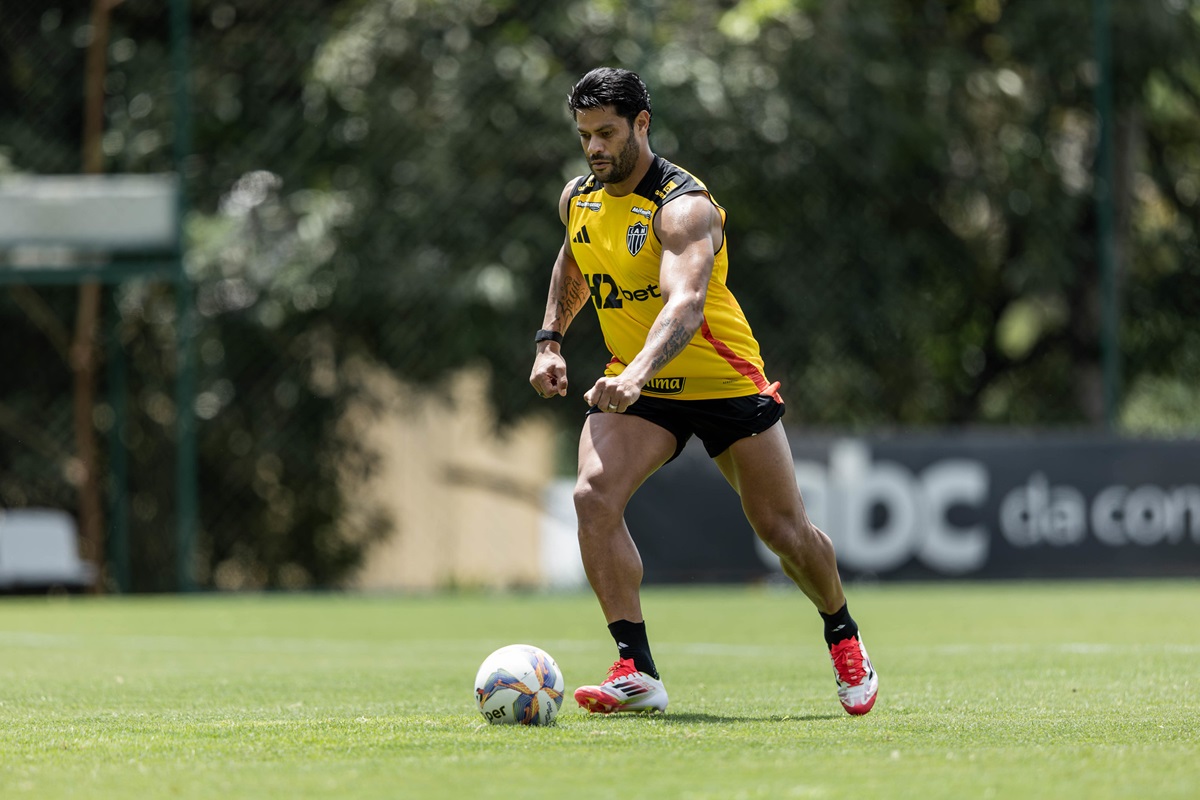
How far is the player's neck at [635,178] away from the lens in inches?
240

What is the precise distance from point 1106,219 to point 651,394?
38.7 ft

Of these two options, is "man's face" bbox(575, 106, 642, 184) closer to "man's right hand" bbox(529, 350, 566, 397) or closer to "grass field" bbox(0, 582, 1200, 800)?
"man's right hand" bbox(529, 350, 566, 397)

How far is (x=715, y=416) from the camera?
606cm

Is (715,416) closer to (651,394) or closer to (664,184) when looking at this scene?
(651,394)

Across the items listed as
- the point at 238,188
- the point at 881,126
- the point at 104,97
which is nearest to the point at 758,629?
the point at 881,126

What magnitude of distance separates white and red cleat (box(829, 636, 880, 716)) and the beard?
171 centimetres

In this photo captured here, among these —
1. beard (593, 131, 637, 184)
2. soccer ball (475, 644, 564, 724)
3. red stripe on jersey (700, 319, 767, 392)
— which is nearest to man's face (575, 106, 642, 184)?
beard (593, 131, 637, 184)

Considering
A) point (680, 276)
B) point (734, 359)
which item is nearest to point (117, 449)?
point (734, 359)

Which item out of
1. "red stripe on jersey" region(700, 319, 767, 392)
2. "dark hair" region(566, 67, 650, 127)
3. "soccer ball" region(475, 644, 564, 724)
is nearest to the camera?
"soccer ball" region(475, 644, 564, 724)

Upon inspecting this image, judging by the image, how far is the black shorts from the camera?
6.06 m

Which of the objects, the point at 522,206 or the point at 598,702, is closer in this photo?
the point at 598,702

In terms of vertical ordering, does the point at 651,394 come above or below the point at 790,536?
above

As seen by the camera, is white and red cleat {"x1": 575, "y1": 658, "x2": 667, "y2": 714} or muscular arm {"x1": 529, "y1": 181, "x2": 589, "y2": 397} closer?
white and red cleat {"x1": 575, "y1": 658, "x2": 667, "y2": 714}

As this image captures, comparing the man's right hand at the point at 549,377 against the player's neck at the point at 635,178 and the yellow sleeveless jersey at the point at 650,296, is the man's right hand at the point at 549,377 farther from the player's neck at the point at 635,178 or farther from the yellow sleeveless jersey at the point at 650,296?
the player's neck at the point at 635,178
